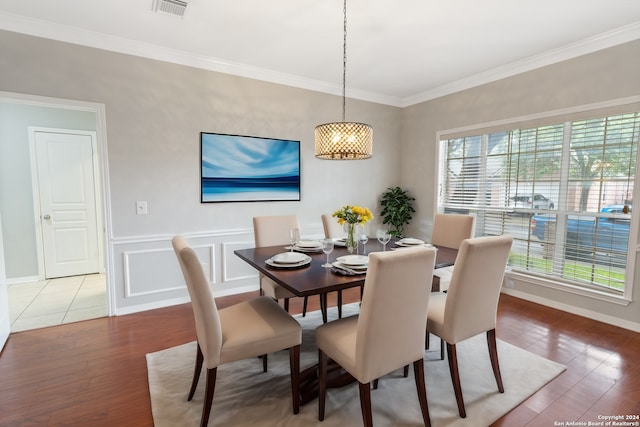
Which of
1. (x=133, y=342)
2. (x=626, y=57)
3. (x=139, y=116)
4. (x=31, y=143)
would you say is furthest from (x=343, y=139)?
(x=31, y=143)

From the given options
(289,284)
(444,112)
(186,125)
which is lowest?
(289,284)

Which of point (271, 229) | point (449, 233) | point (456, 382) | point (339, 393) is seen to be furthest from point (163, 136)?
point (456, 382)

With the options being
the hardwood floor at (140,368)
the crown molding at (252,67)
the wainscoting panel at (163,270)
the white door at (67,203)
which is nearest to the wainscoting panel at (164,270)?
the wainscoting panel at (163,270)

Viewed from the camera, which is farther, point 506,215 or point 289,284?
point 506,215

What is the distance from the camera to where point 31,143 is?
4.13 m

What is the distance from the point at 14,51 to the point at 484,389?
14.5ft

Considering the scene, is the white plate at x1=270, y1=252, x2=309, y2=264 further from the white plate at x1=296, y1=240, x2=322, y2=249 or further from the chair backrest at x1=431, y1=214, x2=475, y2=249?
the chair backrest at x1=431, y1=214, x2=475, y2=249

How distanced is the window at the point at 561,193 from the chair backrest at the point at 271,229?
2.57m

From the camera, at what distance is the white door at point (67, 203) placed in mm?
4273

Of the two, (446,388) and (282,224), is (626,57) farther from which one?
(282,224)

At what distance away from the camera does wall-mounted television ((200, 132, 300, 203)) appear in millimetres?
3516

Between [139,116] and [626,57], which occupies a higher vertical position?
[626,57]

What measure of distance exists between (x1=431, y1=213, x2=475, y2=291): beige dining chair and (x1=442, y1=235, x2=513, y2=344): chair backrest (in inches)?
32.0

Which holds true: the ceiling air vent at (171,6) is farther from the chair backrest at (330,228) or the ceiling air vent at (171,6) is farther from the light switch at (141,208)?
the chair backrest at (330,228)
